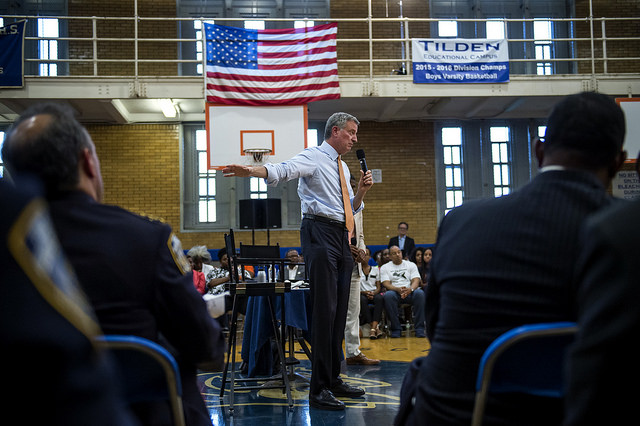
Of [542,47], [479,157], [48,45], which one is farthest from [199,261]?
[542,47]

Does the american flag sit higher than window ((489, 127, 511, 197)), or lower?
higher

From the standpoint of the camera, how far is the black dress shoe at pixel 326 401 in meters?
3.90

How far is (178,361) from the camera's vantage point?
1681mm

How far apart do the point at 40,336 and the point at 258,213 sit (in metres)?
9.14

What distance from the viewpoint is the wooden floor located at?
12.4ft

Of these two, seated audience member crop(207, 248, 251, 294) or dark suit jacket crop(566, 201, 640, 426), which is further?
seated audience member crop(207, 248, 251, 294)

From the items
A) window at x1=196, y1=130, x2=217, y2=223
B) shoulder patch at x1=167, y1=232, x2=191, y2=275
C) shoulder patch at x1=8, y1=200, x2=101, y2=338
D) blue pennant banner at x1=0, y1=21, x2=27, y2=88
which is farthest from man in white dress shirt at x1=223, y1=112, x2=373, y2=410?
window at x1=196, y1=130, x2=217, y2=223

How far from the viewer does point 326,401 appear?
12.8ft

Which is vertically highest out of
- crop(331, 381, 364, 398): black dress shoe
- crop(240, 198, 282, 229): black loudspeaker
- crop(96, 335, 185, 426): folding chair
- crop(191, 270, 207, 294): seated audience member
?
crop(240, 198, 282, 229): black loudspeaker

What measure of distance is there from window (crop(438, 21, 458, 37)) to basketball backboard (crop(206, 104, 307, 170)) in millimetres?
4516

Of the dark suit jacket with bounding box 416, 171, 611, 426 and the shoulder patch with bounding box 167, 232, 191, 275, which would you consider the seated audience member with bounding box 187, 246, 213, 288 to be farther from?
the dark suit jacket with bounding box 416, 171, 611, 426

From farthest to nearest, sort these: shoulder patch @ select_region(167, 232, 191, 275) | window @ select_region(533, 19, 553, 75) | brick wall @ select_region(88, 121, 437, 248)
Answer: window @ select_region(533, 19, 553, 75) < brick wall @ select_region(88, 121, 437, 248) < shoulder patch @ select_region(167, 232, 191, 275)

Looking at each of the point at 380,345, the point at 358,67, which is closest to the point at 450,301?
the point at 380,345

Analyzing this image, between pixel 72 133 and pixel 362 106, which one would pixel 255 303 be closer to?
pixel 72 133
